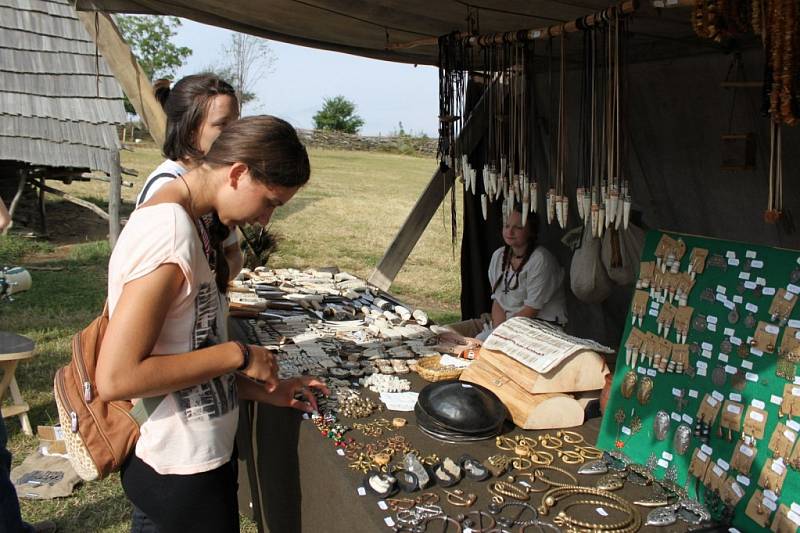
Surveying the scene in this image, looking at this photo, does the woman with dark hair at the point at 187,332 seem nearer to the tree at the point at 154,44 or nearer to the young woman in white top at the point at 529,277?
the young woman in white top at the point at 529,277

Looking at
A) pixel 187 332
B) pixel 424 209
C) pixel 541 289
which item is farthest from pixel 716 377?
pixel 424 209

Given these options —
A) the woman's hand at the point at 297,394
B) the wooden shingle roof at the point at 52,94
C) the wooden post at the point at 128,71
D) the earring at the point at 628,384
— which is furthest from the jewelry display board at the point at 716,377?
the wooden shingle roof at the point at 52,94

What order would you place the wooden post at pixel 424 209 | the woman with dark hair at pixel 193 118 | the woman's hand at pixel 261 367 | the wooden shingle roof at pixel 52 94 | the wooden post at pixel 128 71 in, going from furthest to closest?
the wooden shingle roof at pixel 52 94 → the wooden post at pixel 424 209 → the wooden post at pixel 128 71 → the woman with dark hair at pixel 193 118 → the woman's hand at pixel 261 367

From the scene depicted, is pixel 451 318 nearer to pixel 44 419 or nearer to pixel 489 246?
pixel 489 246

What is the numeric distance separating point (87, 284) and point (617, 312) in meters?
6.21

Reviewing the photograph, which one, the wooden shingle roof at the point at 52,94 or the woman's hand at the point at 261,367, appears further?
the wooden shingle roof at the point at 52,94

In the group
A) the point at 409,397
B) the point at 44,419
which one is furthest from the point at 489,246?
the point at 44,419

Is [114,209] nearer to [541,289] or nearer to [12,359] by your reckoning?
[12,359]

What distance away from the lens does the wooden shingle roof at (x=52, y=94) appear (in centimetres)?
948

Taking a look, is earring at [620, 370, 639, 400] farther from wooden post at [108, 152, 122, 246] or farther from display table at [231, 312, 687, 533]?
wooden post at [108, 152, 122, 246]

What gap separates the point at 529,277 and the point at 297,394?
196 cm

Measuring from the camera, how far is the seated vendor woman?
12.6ft

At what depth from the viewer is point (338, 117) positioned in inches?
1569


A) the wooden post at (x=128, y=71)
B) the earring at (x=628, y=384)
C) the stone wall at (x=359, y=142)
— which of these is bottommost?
the earring at (x=628, y=384)
